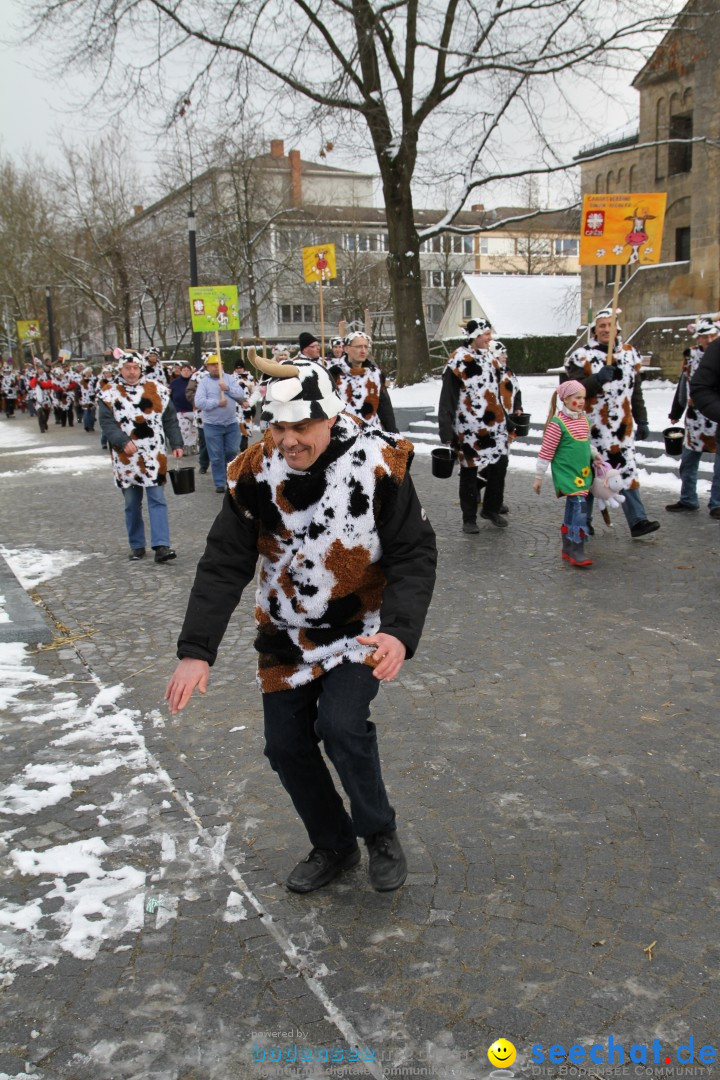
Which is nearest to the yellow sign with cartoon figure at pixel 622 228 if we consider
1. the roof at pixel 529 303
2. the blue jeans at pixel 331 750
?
the blue jeans at pixel 331 750

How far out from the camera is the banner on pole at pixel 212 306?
63.9ft

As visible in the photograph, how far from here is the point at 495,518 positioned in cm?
920

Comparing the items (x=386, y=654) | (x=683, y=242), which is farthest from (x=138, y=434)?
(x=683, y=242)

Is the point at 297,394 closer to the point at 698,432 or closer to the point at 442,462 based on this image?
the point at 442,462

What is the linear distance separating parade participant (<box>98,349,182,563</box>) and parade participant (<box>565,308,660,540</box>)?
390 cm

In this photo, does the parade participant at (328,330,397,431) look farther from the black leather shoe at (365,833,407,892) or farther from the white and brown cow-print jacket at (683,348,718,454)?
the black leather shoe at (365,833,407,892)

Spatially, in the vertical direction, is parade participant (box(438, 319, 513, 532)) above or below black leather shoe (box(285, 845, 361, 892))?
above

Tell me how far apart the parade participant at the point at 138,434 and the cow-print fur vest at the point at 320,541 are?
5377 millimetres

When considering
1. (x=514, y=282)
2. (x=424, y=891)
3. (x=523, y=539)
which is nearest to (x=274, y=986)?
(x=424, y=891)

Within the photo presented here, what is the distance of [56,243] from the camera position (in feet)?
150

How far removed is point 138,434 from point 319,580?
5.68m

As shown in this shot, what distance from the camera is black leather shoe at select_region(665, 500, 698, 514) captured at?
9328 millimetres

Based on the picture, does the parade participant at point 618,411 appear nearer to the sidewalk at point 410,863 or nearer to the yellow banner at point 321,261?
the sidewalk at point 410,863

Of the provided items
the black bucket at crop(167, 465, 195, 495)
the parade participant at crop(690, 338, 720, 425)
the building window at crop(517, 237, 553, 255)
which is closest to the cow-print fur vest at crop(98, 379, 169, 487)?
the black bucket at crop(167, 465, 195, 495)
